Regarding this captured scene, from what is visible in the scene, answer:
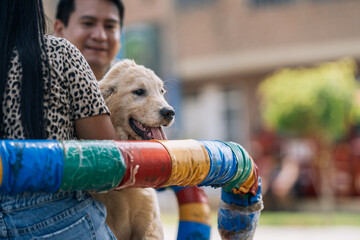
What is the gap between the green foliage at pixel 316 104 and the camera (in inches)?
514

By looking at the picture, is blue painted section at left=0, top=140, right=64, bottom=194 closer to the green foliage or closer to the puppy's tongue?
the puppy's tongue

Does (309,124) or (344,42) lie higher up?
(344,42)

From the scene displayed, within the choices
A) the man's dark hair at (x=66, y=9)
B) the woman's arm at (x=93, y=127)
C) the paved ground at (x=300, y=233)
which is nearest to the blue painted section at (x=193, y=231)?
the woman's arm at (x=93, y=127)

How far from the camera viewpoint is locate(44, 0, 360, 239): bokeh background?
43.6 ft

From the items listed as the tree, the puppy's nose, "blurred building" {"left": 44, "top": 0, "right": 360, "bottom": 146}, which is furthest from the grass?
the puppy's nose

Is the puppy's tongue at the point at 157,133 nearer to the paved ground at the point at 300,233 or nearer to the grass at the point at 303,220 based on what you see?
the paved ground at the point at 300,233

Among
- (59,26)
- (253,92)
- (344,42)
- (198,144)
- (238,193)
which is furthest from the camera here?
(253,92)

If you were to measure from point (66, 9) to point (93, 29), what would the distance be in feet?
0.96

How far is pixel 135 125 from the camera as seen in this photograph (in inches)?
108

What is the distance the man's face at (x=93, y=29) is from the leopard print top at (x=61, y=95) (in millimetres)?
1351

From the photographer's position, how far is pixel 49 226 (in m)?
1.85

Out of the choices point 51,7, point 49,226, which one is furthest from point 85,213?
point 51,7

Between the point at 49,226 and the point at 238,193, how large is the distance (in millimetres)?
885

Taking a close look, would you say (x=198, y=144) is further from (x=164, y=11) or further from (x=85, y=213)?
(x=164, y=11)
